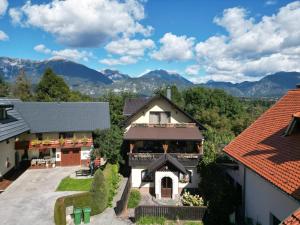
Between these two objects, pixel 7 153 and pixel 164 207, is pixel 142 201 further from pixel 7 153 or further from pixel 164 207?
pixel 7 153

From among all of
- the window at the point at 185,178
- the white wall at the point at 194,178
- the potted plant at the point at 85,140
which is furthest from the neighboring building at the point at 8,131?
the white wall at the point at 194,178

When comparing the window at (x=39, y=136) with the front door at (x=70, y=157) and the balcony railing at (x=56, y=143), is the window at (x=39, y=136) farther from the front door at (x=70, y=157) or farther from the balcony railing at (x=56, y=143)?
the front door at (x=70, y=157)

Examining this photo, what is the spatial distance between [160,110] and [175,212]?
1460 cm

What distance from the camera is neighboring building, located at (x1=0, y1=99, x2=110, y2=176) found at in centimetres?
3519

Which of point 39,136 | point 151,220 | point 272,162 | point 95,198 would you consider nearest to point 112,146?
point 95,198

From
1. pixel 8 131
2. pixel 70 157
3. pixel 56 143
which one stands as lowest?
pixel 70 157

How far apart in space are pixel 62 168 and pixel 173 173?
14845mm

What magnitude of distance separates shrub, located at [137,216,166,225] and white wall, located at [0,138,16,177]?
16.2 metres

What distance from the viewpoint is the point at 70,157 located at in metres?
36.9

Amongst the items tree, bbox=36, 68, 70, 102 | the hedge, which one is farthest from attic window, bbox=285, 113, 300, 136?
→ tree, bbox=36, 68, 70, 102

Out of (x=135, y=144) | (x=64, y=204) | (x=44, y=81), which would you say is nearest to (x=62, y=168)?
(x=135, y=144)

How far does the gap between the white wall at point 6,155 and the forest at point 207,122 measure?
9176mm

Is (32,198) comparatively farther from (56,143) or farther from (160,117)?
(160,117)

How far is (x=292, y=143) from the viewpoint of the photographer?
1493 cm
